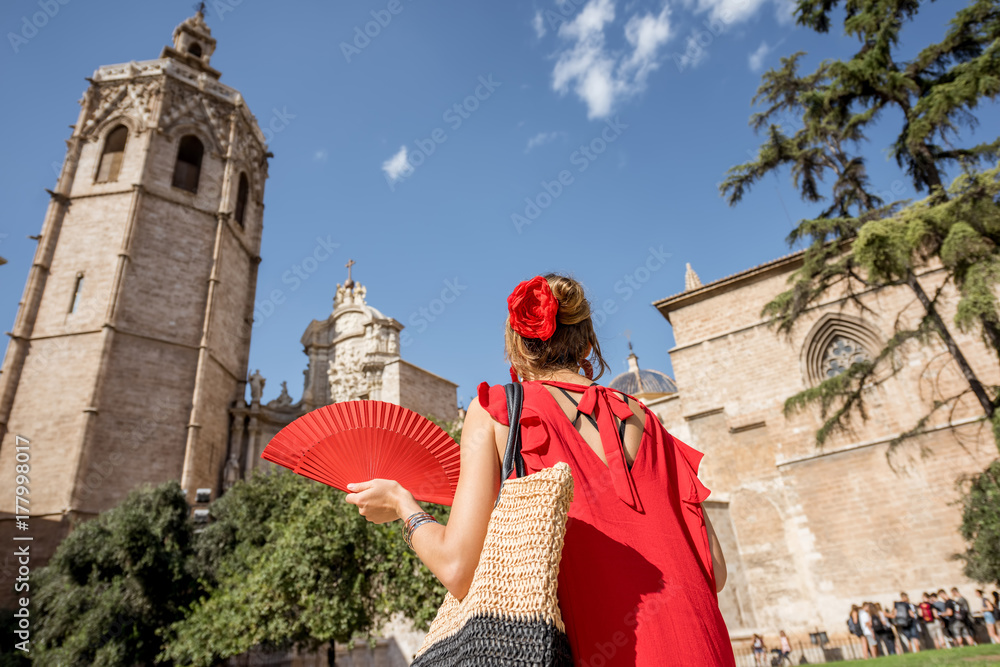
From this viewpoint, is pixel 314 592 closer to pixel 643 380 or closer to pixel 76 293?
pixel 76 293

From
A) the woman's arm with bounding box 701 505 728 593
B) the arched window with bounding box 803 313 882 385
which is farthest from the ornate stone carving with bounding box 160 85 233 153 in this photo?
the woman's arm with bounding box 701 505 728 593

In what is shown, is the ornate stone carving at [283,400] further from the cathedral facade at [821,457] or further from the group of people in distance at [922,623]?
the group of people in distance at [922,623]

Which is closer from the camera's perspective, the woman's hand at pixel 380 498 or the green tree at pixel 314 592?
the woman's hand at pixel 380 498

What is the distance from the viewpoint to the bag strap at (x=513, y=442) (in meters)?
1.32

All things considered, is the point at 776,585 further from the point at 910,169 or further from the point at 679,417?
the point at 910,169

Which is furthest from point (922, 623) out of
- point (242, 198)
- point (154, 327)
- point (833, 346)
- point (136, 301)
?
point (242, 198)

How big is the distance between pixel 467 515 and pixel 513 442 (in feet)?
0.62

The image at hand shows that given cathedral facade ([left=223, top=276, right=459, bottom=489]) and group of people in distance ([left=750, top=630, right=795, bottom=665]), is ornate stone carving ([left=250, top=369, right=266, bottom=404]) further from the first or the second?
group of people in distance ([left=750, top=630, right=795, bottom=665])

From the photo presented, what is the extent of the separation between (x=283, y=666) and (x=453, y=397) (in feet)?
41.0

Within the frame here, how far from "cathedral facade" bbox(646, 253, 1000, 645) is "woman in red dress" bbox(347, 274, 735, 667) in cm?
1359

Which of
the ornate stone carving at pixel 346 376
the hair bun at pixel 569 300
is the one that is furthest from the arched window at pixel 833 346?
the hair bun at pixel 569 300

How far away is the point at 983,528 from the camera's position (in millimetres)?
11250

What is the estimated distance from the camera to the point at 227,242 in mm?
25531

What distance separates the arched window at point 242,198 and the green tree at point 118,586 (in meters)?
15.3
